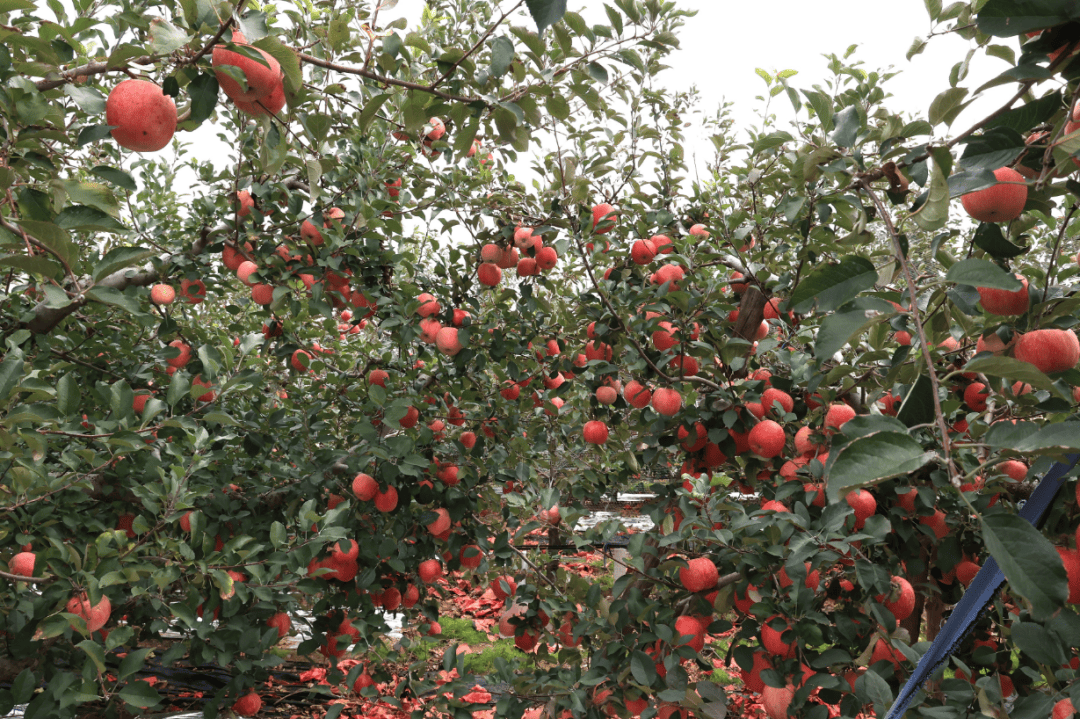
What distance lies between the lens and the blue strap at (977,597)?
36.4 inches

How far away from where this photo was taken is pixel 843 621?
68.2 inches

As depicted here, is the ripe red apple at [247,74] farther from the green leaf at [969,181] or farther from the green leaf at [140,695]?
the green leaf at [140,695]

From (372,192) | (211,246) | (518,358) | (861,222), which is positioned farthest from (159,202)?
(861,222)

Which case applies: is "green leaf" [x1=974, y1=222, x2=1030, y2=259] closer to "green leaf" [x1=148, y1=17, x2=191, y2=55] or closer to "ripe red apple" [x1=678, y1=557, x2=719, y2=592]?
"ripe red apple" [x1=678, y1=557, x2=719, y2=592]

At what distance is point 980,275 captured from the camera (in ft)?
2.56

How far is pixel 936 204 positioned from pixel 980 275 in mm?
133

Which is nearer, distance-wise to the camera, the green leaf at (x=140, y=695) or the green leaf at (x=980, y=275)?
the green leaf at (x=980, y=275)

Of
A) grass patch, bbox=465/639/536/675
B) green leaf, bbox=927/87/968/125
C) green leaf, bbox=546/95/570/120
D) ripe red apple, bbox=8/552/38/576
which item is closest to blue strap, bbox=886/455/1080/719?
Result: green leaf, bbox=927/87/968/125

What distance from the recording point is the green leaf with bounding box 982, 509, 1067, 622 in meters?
0.60

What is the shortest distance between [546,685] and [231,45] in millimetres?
2077

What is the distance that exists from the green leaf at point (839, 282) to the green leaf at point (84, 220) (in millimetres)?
1150

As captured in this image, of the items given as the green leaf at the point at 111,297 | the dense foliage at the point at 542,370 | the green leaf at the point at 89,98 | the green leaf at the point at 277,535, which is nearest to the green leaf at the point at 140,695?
the dense foliage at the point at 542,370

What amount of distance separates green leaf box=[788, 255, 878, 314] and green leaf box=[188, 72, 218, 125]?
105 cm

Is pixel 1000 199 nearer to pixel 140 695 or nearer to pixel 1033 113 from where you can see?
pixel 1033 113
